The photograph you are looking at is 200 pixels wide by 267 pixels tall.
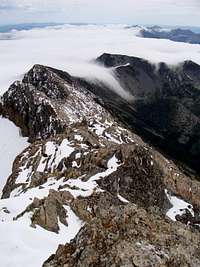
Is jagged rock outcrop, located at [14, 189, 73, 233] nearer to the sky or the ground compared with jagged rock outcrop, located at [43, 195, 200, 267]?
nearer to the ground

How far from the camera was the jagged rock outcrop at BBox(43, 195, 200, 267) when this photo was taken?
22984mm

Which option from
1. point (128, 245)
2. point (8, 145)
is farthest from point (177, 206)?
point (8, 145)

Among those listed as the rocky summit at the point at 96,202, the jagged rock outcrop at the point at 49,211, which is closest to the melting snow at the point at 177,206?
the rocky summit at the point at 96,202

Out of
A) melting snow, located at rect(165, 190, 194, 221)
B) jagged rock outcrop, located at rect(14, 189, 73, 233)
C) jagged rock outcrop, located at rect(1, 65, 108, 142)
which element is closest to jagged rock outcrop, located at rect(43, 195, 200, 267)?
jagged rock outcrop, located at rect(14, 189, 73, 233)

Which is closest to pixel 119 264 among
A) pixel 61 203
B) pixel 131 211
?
pixel 131 211

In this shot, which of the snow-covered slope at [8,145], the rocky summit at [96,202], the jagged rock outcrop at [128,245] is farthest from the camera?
the snow-covered slope at [8,145]

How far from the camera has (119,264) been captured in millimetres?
22312

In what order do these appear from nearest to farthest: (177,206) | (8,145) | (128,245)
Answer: (128,245) < (177,206) < (8,145)

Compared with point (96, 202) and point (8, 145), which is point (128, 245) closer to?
point (96, 202)

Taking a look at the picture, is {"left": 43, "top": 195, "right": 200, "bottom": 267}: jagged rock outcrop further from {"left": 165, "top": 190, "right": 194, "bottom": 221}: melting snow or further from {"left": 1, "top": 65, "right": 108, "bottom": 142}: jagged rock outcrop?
{"left": 1, "top": 65, "right": 108, "bottom": 142}: jagged rock outcrop

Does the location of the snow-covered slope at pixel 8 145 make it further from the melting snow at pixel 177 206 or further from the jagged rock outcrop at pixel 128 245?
the jagged rock outcrop at pixel 128 245

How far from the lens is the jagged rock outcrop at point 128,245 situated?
23.0 metres

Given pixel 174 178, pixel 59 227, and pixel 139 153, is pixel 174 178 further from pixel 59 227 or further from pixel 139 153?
pixel 59 227

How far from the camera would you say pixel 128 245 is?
23750mm
